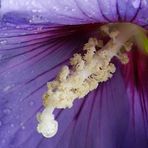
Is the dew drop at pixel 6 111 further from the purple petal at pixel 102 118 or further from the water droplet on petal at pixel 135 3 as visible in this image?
the water droplet on petal at pixel 135 3

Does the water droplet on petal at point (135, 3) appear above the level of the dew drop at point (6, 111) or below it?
above

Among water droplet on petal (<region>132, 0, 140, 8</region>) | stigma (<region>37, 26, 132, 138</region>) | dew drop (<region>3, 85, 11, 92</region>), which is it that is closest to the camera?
water droplet on petal (<region>132, 0, 140, 8</region>)

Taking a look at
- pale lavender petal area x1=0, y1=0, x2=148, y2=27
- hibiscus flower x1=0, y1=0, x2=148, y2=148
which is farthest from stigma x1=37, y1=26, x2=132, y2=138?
pale lavender petal area x1=0, y1=0, x2=148, y2=27

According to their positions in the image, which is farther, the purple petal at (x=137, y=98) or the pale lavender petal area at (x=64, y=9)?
the purple petal at (x=137, y=98)

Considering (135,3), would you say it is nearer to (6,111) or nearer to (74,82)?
(74,82)

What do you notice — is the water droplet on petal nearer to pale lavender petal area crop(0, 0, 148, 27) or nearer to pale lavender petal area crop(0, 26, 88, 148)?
pale lavender petal area crop(0, 0, 148, 27)

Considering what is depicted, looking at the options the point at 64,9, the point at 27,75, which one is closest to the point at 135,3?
the point at 64,9

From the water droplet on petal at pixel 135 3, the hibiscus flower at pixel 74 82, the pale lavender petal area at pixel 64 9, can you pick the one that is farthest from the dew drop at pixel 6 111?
the water droplet on petal at pixel 135 3

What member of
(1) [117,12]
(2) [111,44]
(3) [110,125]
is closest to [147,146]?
(3) [110,125]

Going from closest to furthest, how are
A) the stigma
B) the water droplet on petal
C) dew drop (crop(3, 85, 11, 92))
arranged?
the water droplet on petal
the stigma
dew drop (crop(3, 85, 11, 92))

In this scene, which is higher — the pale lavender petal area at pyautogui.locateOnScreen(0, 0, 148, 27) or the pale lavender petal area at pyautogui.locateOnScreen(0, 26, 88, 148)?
the pale lavender petal area at pyautogui.locateOnScreen(0, 0, 148, 27)
